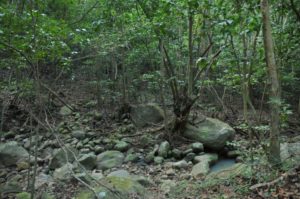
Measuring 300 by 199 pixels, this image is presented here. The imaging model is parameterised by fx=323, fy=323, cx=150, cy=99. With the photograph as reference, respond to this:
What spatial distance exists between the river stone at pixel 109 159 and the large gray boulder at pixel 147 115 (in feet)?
6.48

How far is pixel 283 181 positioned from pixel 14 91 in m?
7.89

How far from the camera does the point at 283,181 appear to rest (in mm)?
3900

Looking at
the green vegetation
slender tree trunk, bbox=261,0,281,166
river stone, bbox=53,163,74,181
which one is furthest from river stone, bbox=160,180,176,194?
slender tree trunk, bbox=261,0,281,166

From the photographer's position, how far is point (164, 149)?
24.1 feet

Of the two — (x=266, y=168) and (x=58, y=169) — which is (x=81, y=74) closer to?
(x=58, y=169)

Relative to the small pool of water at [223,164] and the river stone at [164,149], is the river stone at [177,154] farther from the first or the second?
the small pool of water at [223,164]

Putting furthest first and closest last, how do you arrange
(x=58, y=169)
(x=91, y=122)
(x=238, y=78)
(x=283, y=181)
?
(x=91, y=122), (x=58, y=169), (x=238, y=78), (x=283, y=181)

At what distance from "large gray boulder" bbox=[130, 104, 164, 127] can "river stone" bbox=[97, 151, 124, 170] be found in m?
1.97

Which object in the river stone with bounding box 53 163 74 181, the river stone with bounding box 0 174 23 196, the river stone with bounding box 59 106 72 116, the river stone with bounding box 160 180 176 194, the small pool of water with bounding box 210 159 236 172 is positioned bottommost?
the small pool of water with bounding box 210 159 236 172

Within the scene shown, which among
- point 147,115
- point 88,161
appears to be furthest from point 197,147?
point 88,161

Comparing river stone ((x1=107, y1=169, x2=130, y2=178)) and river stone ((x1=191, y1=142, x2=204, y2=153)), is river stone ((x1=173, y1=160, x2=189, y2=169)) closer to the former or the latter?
river stone ((x1=191, y1=142, x2=204, y2=153))

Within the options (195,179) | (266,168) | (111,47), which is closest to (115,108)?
(111,47)

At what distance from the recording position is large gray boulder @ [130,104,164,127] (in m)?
9.16

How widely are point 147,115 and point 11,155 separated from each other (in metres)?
3.73
